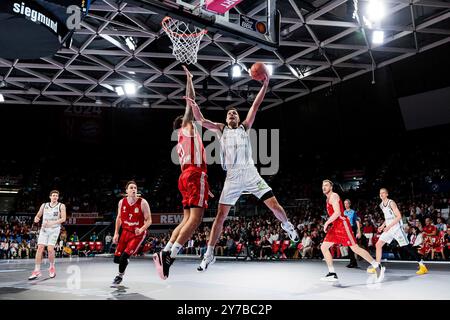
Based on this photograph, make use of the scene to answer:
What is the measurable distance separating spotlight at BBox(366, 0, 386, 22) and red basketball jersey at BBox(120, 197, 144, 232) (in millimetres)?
11588

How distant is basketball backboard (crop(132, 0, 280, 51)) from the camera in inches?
275

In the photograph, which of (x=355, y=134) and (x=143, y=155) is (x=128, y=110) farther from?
(x=355, y=134)

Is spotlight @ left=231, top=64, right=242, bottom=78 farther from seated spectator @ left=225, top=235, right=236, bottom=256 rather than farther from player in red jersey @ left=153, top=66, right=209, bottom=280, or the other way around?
player in red jersey @ left=153, top=66, right=209, bottom=280

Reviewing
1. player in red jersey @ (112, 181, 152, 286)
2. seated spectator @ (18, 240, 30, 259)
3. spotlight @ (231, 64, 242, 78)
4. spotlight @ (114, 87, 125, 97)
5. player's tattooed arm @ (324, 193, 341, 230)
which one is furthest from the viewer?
spotlight @ (114, 87, 125, 97)

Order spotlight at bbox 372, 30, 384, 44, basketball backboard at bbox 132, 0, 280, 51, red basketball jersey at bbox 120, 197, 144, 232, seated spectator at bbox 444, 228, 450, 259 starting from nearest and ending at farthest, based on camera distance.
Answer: red basketball jersey at bbox 120, 197, 144, 232 < basketball backboard at bbox 132, 0, 280, 51 < seated spectator at bbox 444, 228, 450, 259 < spotlight at bbox 372, 30, 384, 44

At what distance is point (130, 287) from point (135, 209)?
1.20 meters

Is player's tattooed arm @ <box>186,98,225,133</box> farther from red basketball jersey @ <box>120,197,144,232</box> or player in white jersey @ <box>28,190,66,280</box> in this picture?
player in white jersey @ <box>28,190,66,280</box>

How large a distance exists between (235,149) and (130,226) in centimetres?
217

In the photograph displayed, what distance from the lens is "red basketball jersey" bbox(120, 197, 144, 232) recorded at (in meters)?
6.19

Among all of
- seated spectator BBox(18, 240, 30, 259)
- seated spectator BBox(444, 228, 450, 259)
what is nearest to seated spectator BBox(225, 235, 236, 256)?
seated spectator BBox(444, 228, 450, 259)

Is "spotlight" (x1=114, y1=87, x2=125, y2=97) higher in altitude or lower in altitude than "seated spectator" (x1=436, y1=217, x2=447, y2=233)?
higher

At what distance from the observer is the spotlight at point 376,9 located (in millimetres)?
13747

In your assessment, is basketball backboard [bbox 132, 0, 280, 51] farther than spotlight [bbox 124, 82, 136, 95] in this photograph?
No

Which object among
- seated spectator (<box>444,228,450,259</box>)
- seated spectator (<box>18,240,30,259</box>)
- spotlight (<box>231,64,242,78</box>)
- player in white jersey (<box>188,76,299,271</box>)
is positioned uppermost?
spotlight (<box>231,64,242,78</box>)
